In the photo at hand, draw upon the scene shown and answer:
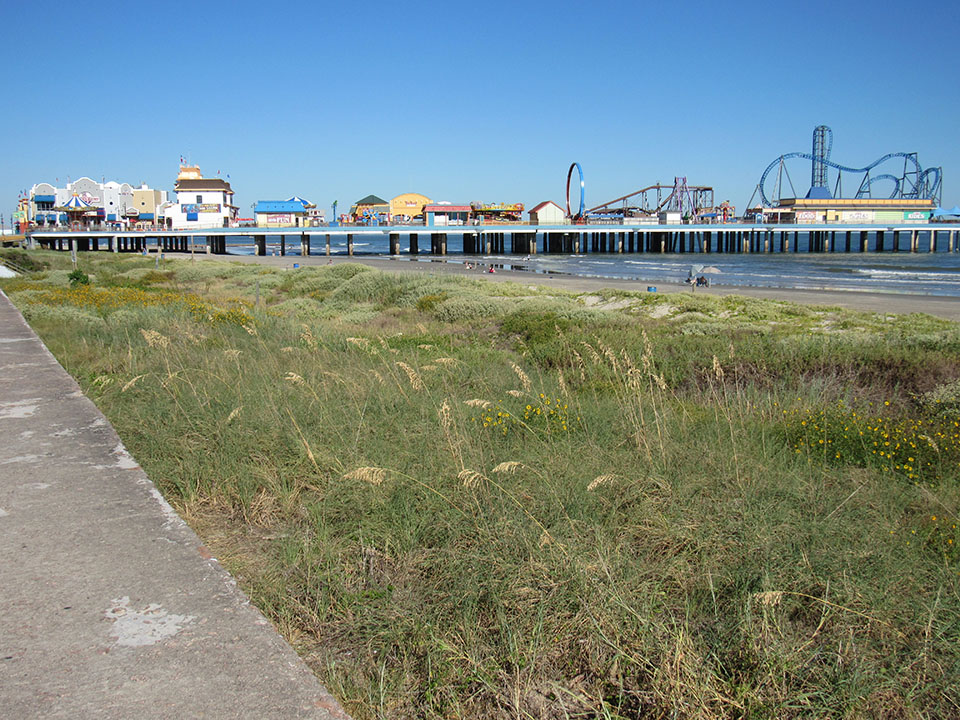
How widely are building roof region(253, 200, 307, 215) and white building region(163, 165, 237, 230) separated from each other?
4.77 meters

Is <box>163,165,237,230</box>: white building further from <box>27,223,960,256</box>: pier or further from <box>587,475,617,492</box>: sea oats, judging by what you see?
<box>587,475,617,492</box>: sea oats

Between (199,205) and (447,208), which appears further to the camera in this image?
(447,208)

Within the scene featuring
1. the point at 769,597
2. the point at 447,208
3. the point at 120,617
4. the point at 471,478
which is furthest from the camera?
the point at 447,208

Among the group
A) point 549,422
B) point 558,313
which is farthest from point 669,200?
point 549,422

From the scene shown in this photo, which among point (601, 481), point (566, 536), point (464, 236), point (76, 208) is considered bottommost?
point (566, 536)

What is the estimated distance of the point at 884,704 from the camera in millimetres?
2602

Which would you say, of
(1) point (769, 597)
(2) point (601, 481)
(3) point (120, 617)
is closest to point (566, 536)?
(2) point (601, 481)

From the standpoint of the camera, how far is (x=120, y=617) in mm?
2721

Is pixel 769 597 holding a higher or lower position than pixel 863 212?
lower

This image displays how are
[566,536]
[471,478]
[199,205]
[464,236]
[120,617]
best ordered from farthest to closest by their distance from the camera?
[464,236]
[199,205]
[471,478]
[566,536]
[120,617]

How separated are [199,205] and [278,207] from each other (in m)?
10.7

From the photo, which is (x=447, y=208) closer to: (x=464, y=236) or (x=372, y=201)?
(x=464, y=236)

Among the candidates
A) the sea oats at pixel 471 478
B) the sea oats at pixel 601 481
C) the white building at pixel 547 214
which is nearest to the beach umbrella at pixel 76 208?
the white building at pixel 547 214

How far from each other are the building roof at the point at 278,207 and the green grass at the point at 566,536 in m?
98.4
